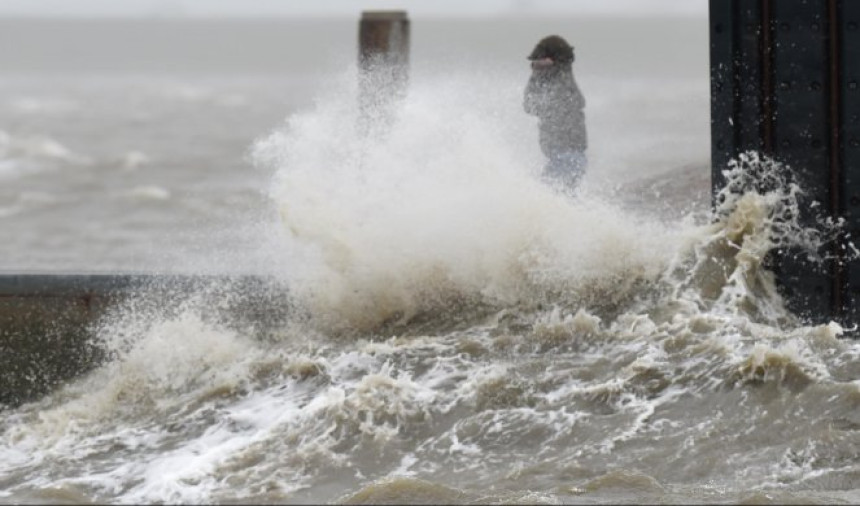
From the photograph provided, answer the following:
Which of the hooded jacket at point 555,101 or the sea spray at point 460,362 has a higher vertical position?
the hooded jacket at point 555,101

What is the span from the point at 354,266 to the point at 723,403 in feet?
9.16

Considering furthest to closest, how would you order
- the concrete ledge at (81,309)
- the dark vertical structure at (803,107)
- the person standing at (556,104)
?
the person standing at (556,104) < the concrete ledge at (81,309) < the dark vertical structure at (803,107)

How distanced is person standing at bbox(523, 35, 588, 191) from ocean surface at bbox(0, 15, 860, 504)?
0.66ft

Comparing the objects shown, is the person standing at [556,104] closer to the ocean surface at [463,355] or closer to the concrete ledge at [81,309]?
the ocean surface at [463,355]

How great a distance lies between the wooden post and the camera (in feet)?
45.1

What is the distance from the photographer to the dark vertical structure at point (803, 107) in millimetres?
8602

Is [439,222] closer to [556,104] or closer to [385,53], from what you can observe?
[556,104]

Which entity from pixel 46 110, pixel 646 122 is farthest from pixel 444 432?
pixel 46 110

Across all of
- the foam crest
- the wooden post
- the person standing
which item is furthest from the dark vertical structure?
the wooden post

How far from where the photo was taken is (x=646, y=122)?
3512 cm

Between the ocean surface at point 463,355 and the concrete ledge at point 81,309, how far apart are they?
95 mm

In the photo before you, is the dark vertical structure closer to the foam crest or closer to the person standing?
the foam crest

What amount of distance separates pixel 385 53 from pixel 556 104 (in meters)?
3.46

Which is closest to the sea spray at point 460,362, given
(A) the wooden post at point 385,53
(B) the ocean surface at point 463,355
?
(B) the ocean surface at point 463,355
